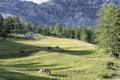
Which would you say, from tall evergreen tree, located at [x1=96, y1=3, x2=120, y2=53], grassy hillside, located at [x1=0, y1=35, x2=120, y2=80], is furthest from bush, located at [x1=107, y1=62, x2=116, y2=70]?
tall evergreen tree, located at [x1=96, y1=3, x2=120, y2=53]

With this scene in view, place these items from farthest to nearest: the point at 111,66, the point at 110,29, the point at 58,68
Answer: the point at 110,29, the point at 111,66, the point at 58,68

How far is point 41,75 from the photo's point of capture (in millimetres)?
53688

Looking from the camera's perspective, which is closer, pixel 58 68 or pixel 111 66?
pixel 58 68

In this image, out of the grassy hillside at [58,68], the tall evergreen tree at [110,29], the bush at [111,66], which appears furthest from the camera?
the tall evergreen tree at [110,29]

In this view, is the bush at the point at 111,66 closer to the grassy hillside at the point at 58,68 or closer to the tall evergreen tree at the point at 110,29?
the grassy hillside at the point at 58,68

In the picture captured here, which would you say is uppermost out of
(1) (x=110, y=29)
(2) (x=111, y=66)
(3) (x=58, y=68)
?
(1) (x=110, y=29)

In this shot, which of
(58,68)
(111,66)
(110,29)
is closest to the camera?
(58,68)

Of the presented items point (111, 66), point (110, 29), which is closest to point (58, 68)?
point (111, 66)

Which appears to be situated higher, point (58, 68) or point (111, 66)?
point (58, 68)

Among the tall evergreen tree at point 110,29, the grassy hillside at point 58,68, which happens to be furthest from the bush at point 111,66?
the tall evergreen tree at point 110,29

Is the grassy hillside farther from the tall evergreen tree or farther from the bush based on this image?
the tall evergreen tree

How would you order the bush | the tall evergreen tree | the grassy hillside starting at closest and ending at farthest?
1. the grassy hillside
2. the bush
3. the tall evergreen tree

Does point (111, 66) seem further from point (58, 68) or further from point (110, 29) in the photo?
point (110, 29)

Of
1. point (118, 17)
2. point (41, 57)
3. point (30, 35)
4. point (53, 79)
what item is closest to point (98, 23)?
point (118, 17)
